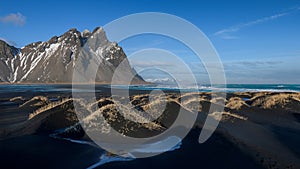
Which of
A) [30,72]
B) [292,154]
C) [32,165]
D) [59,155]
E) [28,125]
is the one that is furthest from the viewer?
[30,72]

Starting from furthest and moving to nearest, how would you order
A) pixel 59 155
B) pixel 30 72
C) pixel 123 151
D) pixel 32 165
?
pixel 30 72, pixel 123 151, pixel 59 155, pixel 32 165

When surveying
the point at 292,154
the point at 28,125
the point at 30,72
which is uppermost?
the point at 30,72

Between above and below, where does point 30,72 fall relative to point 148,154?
above

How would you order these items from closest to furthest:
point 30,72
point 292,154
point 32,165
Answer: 1. point 32,165
2. point 292,154
3. point 30,72

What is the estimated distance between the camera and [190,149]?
10.8 metres

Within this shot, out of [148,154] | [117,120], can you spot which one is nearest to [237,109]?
[117,120]

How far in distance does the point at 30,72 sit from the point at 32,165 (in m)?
205

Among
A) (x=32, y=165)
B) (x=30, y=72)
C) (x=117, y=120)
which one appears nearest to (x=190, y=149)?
(x=117, y=120)

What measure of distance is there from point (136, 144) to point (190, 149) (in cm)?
263

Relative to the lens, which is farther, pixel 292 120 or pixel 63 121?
pixel 292 120

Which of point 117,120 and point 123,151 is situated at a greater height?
point 117,120

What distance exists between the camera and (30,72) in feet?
622

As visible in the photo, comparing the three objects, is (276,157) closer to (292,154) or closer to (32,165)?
(292,154)

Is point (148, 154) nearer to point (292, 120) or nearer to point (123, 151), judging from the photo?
point (123, 151)
